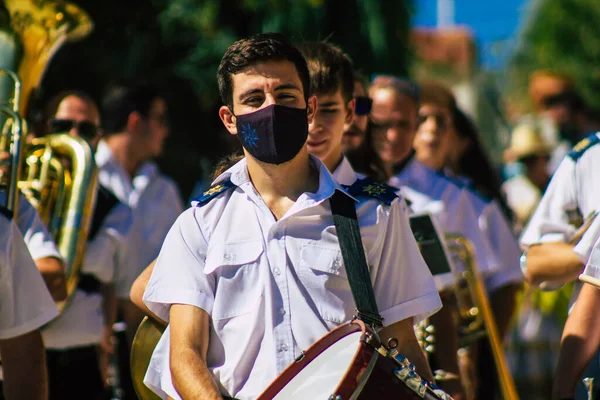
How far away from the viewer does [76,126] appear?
18.2 feet

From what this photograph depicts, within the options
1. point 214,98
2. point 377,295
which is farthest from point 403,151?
point 214,98

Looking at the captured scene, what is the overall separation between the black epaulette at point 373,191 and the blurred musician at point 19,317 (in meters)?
1.12

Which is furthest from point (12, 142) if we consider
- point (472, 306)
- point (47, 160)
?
point (472, 306)

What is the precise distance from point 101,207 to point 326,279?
261 centimetres

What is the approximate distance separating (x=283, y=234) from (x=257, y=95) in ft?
1.41

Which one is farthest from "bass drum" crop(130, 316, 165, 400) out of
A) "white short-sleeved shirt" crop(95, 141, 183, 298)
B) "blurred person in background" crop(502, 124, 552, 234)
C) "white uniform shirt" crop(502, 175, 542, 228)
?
"blurred person in background" crop(502, 124, 552, 234)

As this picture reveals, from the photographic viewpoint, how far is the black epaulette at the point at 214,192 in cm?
321

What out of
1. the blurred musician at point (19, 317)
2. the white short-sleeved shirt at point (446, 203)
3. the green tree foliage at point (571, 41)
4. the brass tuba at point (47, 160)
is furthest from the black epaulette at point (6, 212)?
the green tree foliage at point (571, 41)

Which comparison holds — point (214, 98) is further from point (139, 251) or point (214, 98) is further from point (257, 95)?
point (257, 95)

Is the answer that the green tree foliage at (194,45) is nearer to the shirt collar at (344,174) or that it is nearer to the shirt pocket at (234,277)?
the shirt collar at (344,174)

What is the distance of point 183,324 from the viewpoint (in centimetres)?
303

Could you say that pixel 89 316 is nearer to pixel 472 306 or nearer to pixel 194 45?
pixel 472 306

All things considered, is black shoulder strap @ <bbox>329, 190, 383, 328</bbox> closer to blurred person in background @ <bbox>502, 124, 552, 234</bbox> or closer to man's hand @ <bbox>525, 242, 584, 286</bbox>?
man's hand @ <bbox>525, 242, 584, 286</bbox>

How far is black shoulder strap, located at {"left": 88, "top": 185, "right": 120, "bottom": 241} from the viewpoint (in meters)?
5.37
